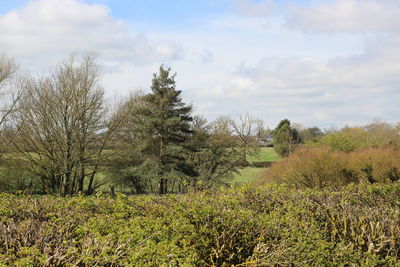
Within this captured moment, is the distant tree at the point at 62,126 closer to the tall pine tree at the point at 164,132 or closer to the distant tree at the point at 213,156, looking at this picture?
the tall pine tree at the point at 164,132

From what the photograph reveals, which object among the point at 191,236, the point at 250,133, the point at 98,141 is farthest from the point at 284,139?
the point at 191,236

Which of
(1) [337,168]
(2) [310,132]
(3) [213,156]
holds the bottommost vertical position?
(1) [337,168]

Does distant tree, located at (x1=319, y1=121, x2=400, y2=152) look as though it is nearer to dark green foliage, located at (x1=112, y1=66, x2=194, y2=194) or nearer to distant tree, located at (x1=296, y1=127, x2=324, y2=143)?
dark green foliage, located at (x1=112, y1=66, x2=194, y2=194)

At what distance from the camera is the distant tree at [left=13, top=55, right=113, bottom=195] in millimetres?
22564

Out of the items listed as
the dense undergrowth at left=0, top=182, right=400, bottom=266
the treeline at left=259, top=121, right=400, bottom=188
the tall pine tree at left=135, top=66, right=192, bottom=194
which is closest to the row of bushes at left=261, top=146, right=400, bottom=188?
the treeline at left=259, top=121, right=400, bottom=188

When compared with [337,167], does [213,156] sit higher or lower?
higher

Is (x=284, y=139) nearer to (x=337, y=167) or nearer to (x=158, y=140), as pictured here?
(x=158, y=140)

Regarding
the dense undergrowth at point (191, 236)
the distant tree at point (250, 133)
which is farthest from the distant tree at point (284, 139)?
the dense undergrowth at point (191, 236)

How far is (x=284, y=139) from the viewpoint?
48375mm

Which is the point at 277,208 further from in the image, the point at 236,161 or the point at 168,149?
the point at 236,161

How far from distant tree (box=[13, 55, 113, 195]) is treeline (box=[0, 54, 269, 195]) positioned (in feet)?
0.17

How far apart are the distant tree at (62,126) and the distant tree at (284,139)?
778 inches

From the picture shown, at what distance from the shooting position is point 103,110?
2406 cm

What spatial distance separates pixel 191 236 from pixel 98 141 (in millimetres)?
20685
